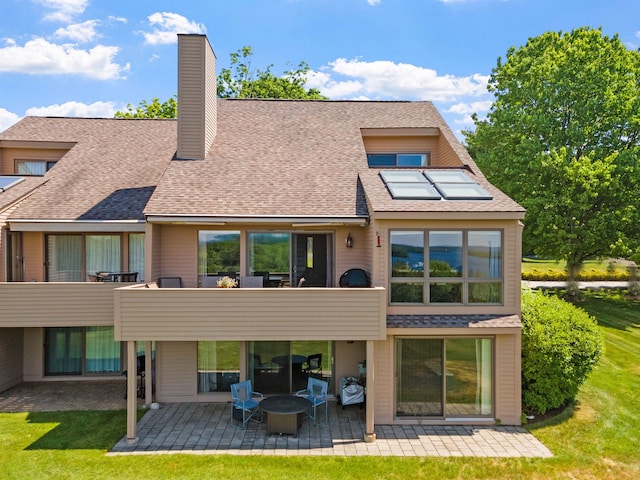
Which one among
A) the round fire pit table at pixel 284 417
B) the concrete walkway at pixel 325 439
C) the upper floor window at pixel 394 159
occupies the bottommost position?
the concrete walkway at pixel 325 439

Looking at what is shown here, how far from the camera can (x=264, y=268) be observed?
13.5 meters

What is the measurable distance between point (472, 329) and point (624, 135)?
1957 cm

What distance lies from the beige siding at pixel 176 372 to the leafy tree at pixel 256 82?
26820 millimetres

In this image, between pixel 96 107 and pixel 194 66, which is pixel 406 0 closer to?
pixel 194 66

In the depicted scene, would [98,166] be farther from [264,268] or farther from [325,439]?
[325,439]

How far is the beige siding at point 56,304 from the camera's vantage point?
39.7 ft

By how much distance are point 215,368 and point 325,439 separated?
4.24 metres

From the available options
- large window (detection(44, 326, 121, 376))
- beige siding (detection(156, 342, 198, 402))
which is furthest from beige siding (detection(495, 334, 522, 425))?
large window (detection(44, 326, 121, 376))

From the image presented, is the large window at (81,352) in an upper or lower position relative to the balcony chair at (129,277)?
lower

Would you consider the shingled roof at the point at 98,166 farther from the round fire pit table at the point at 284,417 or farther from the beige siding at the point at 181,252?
the round fire pit table at the point at 284,417

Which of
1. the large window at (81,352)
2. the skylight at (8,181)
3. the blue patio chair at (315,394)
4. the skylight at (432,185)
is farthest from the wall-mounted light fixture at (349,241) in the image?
the skylight at (8,181)

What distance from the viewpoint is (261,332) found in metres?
11.1

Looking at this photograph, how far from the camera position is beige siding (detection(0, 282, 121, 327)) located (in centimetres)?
1209

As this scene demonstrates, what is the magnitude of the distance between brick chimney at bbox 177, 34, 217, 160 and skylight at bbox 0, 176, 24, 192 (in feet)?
18.2
